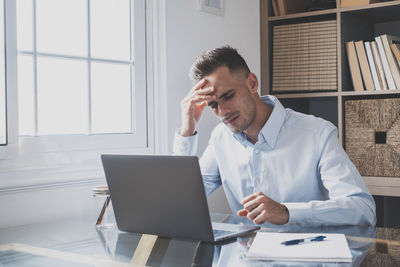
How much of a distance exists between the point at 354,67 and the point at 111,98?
1282mm

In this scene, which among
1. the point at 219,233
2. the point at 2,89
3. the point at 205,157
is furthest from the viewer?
the point at 205,157

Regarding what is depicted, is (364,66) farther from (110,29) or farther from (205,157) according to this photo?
(110,29)

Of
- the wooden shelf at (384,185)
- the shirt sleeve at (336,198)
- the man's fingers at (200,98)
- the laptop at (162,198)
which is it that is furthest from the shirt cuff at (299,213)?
the wooden shelf at (384,185)

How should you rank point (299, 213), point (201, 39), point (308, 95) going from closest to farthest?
point (299, 213), point (201, 39), point (308, 95)

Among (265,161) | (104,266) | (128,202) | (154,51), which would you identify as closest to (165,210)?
(128,202)

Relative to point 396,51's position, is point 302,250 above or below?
below

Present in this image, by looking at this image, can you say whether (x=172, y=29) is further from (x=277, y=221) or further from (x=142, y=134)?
(x=277, y=221)

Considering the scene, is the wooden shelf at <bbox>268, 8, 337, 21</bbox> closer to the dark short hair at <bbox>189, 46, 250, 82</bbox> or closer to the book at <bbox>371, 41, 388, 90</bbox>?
the book at <bbox>371, 41, 388, 90</bbox>

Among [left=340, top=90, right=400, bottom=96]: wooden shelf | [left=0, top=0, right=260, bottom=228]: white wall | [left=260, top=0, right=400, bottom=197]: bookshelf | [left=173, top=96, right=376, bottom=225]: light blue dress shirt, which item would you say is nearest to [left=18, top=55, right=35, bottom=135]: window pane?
[left=0, top=0, right=260, bottom=228]: white wall

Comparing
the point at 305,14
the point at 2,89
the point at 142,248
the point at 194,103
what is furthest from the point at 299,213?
the point at 305,14

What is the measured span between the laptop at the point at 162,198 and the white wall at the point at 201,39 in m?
0.94

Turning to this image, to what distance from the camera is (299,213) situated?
1.57m

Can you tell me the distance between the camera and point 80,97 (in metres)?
2.13

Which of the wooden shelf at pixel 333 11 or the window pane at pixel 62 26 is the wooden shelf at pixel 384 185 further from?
the window pane at pixel 62 26
